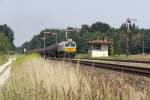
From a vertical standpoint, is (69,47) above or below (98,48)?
above

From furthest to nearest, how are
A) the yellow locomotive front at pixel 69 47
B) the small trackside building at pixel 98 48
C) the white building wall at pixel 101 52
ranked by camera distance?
the small trackside building at pixel 98 48 → the white building wall at pixel 101 52 → the yellow locomotive front at pixel 69 47

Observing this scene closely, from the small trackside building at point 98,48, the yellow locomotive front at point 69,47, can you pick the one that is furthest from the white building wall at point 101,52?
the yellow locomotive front at point 69,47

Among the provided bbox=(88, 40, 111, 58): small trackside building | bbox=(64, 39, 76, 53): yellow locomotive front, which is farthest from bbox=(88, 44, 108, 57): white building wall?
bbox=(64, 39, 76, 53): yellow locomotive front

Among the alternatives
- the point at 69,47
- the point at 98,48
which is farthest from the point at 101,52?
the point at 69,47

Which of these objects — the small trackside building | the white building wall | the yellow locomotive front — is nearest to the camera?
the yellow locomotive front

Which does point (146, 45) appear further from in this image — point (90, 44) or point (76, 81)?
point (76, 81)

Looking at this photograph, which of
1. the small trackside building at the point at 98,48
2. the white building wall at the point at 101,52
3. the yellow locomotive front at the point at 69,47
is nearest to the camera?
the yellow locomotive front at the point at 69,47

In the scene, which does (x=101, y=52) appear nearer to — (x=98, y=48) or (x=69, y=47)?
(x=98, y=48)

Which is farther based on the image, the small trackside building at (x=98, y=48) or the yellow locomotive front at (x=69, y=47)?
the small trackside building at (x=98, y=48)

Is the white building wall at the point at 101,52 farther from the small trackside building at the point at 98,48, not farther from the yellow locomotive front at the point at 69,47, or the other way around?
the yellow locomotive front at the point at 69,47

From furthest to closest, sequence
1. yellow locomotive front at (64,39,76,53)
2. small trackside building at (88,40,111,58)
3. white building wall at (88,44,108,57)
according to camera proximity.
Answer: small trackside building at (88,40,111,58)
white building wall at (88,44,108,57)
yellow locomotive front at (64,39,76,53)

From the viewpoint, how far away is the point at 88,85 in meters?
8.21

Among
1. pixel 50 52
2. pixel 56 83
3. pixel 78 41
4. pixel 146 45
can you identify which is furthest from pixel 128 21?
pixel 56 83

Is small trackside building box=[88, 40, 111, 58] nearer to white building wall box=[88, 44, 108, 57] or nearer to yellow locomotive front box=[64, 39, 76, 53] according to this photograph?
white building wall box=[88, 44, 108, 57]
